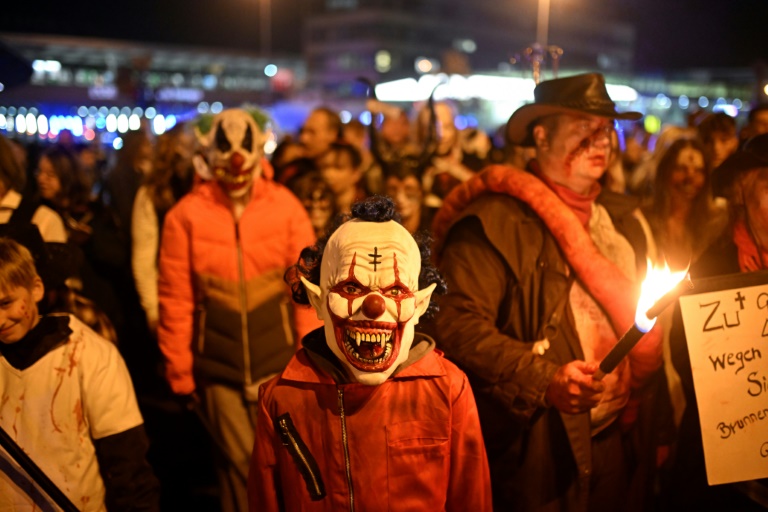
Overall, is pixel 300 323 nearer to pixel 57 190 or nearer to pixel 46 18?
pixel 57 190

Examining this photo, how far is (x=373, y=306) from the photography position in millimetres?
2211

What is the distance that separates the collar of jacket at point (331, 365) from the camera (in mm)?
2375

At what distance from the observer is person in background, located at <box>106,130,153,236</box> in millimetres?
7211

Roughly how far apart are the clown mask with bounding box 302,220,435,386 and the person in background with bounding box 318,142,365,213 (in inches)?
158

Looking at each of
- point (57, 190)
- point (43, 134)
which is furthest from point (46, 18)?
point (57, 190)

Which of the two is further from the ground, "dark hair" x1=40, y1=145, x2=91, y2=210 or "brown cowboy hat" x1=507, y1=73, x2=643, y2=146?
"brown cowboy hat" x1=507, y1=73, x2=643, y2=146

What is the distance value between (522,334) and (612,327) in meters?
0.38

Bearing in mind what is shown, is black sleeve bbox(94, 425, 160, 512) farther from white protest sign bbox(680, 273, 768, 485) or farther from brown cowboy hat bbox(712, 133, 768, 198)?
brown cowboy hat bbox(712, 133, 768, 198)

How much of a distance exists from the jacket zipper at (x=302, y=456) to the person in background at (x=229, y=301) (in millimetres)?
1769

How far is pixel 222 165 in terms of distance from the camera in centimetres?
432

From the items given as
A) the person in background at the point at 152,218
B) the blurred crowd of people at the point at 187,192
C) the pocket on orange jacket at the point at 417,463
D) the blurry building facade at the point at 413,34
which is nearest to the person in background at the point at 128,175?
the blurred crowd of people at the point at 187,192

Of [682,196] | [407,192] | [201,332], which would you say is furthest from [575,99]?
[407,192]

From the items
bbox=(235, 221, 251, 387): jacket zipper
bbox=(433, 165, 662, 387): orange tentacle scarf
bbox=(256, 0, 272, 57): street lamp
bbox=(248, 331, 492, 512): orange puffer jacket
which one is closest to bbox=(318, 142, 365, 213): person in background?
bbox=(235, 221, 251, 387): jacket zipper

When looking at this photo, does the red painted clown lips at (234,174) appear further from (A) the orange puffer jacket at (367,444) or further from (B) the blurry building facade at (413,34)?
(B) the blurry building facade at (413,34)
